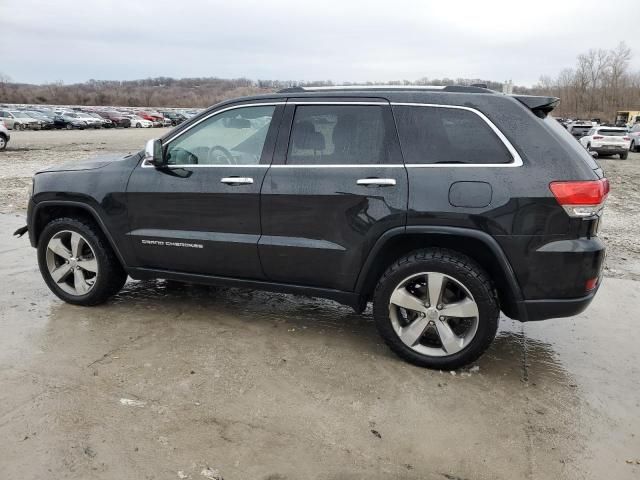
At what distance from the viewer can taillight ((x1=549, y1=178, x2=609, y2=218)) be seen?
128 inches

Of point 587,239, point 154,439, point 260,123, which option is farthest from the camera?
point 260,123

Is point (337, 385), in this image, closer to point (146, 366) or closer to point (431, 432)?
point (431, 432)

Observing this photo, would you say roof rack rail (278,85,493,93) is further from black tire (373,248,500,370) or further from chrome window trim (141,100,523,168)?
black tire (373,248,500,370)

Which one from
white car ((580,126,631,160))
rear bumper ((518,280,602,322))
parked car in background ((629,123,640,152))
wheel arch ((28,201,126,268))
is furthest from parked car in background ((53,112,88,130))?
rear bumper ((518,280,602,322))

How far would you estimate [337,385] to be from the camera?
3.47 meters

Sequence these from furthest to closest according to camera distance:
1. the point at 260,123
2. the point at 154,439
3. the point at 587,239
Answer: the point at 260,123
the point at 587,239
the point at 154,439

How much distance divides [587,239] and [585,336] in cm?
135

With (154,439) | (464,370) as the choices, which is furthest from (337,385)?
(154,439)

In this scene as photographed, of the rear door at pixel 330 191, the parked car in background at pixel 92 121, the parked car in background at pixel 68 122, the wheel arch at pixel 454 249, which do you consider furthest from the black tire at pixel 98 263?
the parked car in background at pixel 92 121

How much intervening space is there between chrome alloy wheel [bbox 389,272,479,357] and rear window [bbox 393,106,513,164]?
0.78m

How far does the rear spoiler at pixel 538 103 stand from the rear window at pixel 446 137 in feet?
1.10

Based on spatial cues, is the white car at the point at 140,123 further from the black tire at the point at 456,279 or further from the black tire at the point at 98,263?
the black tire at the point at 456,279

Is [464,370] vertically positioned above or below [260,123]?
below

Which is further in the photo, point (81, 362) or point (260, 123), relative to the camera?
point (260, 123)
